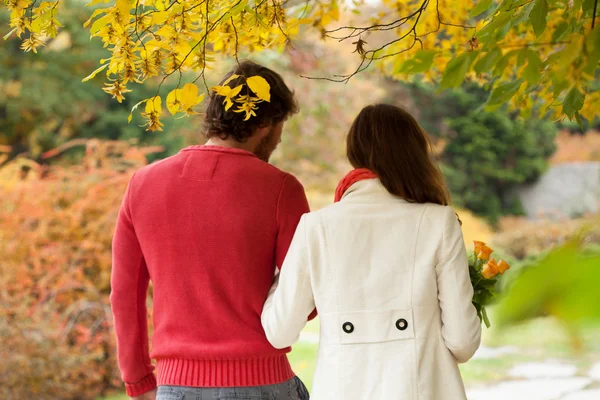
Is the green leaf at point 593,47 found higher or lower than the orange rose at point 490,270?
higher

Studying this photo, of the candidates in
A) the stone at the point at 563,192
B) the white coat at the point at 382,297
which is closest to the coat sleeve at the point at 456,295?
the white coat at the point at 382,297

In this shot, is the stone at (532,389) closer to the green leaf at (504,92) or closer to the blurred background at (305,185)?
the blurred background at (305,185)

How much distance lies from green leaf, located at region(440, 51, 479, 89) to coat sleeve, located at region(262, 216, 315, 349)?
63 centimetres

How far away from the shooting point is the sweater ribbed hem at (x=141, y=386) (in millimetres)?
1558

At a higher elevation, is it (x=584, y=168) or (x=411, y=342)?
(x=411, y=342)

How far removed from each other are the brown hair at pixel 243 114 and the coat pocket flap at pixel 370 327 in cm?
44

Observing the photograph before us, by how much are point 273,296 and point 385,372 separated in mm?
252

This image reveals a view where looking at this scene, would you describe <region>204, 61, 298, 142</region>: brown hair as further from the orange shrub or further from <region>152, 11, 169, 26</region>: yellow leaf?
the orange shrub

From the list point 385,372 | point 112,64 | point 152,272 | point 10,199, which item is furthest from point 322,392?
point 10,199

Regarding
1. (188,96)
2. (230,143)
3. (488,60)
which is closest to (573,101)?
(488,60)

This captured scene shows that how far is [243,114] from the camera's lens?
1.50 meters

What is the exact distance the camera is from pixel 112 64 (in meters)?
1.23

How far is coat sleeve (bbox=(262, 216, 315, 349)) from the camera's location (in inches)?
52.5

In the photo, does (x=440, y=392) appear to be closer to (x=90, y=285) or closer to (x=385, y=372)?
(x=385, y=372)
